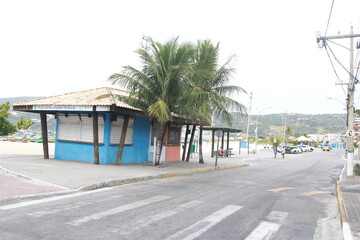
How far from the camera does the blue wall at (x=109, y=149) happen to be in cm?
1722

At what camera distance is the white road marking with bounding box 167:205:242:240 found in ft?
19.1

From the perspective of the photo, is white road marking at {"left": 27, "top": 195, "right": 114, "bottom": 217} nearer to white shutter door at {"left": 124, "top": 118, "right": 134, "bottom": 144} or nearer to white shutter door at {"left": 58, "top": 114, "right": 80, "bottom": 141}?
white shutter door at {"left": 124, "top": 118, "right": 134, "bottom": 144}

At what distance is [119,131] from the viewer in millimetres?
18156

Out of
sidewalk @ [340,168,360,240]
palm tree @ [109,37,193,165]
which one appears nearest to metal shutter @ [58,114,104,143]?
palm tree @ [109,37,193,165]

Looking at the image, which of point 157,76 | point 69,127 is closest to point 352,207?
point 157,76

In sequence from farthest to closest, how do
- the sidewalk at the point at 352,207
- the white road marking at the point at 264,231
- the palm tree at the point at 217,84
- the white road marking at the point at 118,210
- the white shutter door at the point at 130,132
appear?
the palm tree at the point at 217,84 < the white shutter door at the point at 130,132 < the sidewalk at the point at 352,207 < the white road marking at the point at 118,210 < the white road marking at the point at 264,231

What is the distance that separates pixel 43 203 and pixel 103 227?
8.59 feet

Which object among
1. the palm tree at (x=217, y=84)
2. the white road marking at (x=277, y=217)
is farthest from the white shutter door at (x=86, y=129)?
the white road marking at (x=277, y=217)

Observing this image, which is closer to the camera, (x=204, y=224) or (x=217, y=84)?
(x=204, y=224)

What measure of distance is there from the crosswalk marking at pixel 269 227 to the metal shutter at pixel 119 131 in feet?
36.9

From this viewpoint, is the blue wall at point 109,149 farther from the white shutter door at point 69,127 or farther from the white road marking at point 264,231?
the white road marking at point 264,231

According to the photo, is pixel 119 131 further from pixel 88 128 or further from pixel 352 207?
pixel 352 207

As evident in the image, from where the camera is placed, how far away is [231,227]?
6.61 m

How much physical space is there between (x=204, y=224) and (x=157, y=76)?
36.1 ft
